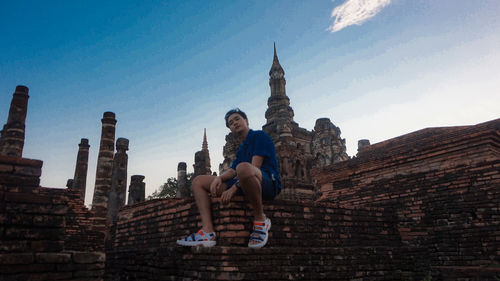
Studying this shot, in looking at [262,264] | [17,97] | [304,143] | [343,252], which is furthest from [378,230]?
[304,143]

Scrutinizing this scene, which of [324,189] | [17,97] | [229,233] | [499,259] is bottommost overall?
[499,259]

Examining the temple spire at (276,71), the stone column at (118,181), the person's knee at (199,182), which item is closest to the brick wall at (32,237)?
the person's knee at (199,182)

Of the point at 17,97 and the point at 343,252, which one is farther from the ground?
the point at 17,97

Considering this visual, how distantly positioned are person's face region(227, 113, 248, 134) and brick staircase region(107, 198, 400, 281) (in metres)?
0.90

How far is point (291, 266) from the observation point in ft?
12.6

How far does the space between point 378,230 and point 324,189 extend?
11.4ft

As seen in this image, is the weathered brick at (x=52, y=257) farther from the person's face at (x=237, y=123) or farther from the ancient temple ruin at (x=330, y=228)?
the person's face at (x=237, y=123)

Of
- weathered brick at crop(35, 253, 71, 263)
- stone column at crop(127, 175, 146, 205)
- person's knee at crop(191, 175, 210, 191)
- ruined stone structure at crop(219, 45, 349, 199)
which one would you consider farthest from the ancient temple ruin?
stone column at crop(127, 175, 146, 205)

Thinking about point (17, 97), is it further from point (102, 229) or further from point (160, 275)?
point (160, 275)

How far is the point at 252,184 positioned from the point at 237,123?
96cm

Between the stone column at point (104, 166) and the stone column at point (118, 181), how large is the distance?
187 centimetres

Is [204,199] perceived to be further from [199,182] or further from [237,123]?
[237,123]

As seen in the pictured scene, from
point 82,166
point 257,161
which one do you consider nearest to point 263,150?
point 257,161

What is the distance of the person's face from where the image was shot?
167 inches
